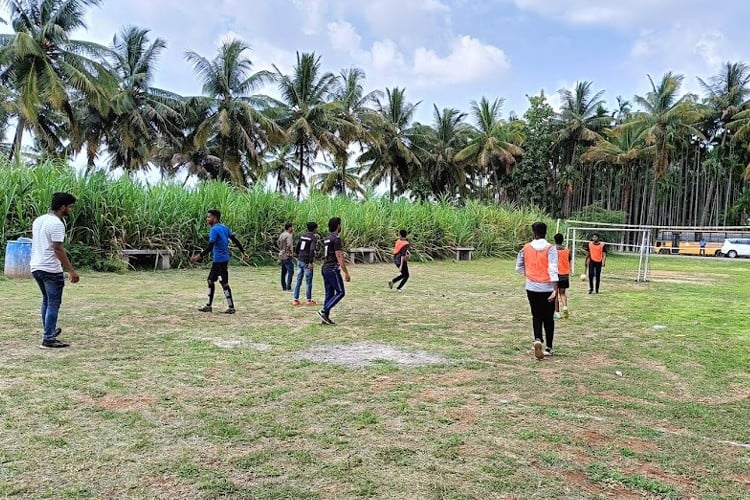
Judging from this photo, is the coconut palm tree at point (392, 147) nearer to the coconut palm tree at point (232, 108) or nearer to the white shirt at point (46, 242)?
the coconut palm tree at point (232, 108)

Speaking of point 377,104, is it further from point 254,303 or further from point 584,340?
point 584,340

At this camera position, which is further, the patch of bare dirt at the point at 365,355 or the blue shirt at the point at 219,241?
the blue shirt at the point at 219,241

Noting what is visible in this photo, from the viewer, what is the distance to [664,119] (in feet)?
125

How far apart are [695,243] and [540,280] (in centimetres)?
4089

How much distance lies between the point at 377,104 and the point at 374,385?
1455 inches

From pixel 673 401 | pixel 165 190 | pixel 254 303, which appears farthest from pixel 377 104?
pixel 673 401

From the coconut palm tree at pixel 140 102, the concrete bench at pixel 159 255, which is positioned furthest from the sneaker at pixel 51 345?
the coconut palm tree at pixel 140 102

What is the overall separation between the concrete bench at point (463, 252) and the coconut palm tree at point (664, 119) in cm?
1973

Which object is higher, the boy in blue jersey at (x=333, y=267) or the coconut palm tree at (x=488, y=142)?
the coconut palm tree at (x=488, y=142)

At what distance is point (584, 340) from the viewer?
7.80 m

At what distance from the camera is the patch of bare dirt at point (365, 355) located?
6.11 meters

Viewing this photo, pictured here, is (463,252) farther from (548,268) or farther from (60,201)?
(60,201)

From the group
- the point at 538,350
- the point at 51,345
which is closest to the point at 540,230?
the point at 538,350

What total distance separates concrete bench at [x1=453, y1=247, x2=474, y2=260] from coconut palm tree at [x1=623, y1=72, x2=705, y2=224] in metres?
19.7
